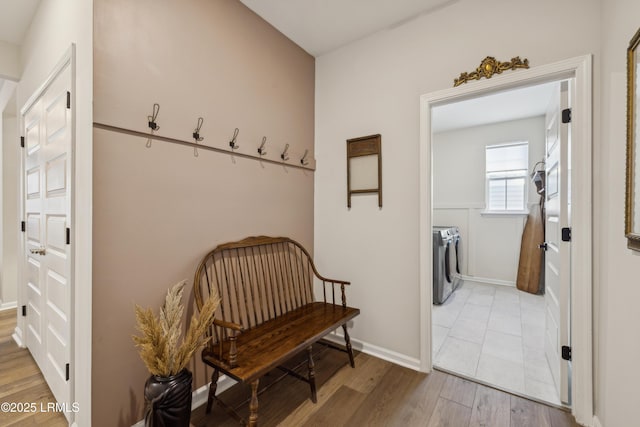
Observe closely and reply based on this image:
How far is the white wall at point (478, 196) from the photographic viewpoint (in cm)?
459

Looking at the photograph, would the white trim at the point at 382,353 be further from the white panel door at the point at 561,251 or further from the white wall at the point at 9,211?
the white wall at the point at 9,211

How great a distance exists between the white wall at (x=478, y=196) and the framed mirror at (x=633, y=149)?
3.79 m

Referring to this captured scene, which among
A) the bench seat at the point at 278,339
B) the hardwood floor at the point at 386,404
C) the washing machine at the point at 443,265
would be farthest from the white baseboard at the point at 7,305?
the washing machine at the point at 443,265

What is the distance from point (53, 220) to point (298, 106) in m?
2.08

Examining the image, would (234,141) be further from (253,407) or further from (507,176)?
(507,176)

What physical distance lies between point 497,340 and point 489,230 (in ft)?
8.55

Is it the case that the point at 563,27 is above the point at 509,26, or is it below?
below

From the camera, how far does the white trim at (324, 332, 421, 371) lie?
2.24 meters

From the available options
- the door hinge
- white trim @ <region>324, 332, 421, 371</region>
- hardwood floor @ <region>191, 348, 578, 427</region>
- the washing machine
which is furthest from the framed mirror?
the washing machine

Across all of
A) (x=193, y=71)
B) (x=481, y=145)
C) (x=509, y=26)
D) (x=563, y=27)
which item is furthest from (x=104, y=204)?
(x=481, y=145)

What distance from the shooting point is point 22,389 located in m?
1.96

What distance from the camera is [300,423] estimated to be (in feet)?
5.41

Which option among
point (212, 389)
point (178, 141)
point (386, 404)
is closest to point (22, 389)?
point (212, 389)

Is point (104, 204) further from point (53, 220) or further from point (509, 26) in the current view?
point (509, 26)
